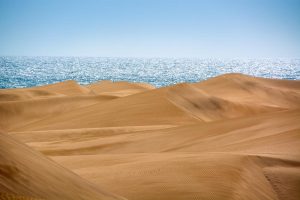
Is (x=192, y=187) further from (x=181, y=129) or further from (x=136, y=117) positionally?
(x=136, y=117)

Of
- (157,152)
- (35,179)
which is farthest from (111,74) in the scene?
(35,179)

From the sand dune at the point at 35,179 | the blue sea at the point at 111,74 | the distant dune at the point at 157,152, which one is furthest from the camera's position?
the blue sea at the point at 111,74

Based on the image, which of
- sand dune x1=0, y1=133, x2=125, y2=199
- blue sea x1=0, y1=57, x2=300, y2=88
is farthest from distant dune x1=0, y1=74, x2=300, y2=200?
blue sea x1=0, y1=57, x2=300, y2=88

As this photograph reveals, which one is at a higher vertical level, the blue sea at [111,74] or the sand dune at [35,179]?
the sand dune at [35,179]

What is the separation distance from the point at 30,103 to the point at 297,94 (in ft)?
72.5

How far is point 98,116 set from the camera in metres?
23.1

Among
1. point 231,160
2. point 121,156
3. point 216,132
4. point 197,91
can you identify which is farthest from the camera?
point 197,91

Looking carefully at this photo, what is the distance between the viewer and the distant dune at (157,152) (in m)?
5.21

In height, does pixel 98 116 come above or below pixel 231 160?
below

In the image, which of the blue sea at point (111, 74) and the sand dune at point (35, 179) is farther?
the blue sea at point (111, 74)

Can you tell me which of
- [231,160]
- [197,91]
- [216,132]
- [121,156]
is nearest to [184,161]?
[231,160]

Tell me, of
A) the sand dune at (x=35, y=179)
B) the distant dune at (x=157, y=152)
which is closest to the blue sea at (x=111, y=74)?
the distant dune at (x=157, y=152)

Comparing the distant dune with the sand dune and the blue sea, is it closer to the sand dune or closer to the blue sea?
the sand dune

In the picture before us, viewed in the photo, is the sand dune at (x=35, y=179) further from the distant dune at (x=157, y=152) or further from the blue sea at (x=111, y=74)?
the blue sea at (x=111, y=74)
